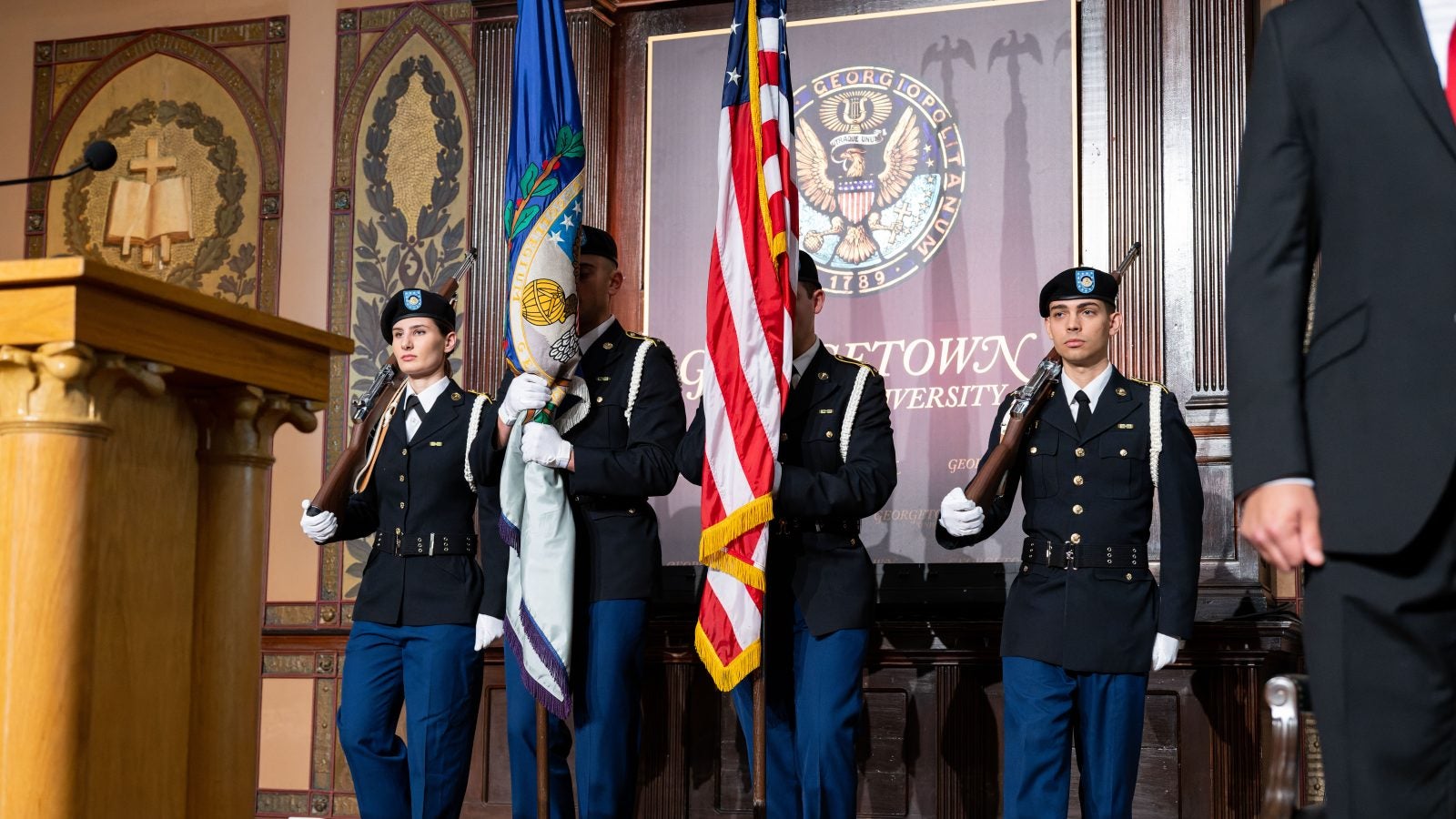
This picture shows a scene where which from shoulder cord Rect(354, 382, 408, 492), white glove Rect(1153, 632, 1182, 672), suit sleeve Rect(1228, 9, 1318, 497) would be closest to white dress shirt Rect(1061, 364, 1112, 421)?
white glove Rect(1153, 632, 1182, 672)

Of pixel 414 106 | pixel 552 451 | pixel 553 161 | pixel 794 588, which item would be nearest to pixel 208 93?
pixel 414 106

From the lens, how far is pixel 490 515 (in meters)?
4.50

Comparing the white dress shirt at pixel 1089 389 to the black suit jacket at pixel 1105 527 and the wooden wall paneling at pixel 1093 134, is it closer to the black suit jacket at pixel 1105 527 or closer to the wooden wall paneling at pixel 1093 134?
the black suit jacket at pixel 1105 527

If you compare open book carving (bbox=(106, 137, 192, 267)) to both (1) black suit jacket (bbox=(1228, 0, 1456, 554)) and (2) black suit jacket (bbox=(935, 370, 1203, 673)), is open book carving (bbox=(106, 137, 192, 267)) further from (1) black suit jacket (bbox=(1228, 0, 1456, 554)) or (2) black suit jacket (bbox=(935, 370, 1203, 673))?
(1) black suit jacket (bbox=(1228, 0, 1456, 554))

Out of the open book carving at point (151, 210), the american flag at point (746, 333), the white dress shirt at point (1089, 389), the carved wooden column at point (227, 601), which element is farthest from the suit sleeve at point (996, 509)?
the open book carving at point (151, 210)

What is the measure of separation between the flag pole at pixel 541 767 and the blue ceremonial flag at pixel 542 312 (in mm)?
65

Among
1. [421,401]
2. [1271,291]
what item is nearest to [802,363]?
[421,401]

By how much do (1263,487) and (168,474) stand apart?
5.61 ft

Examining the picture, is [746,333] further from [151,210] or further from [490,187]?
[151,210]

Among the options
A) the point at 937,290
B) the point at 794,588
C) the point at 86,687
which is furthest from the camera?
the point at 937,290

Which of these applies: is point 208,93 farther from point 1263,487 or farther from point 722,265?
point 1263,487

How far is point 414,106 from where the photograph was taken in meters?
6.34

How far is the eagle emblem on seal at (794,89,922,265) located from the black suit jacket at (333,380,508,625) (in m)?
1.63

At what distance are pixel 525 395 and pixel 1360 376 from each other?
2.72 metres
